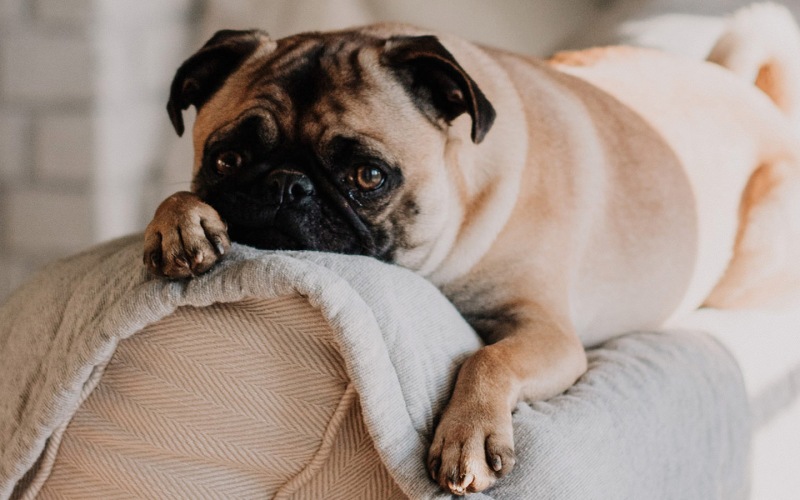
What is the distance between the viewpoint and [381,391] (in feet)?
3.61

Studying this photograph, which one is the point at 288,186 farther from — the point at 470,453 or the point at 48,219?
the point at 48,219

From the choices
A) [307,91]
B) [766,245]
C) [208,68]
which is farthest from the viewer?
[766,245]

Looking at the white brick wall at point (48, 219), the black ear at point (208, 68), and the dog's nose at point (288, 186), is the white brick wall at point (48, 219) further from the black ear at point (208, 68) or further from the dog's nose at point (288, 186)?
the dog's nose at point (288, 186)

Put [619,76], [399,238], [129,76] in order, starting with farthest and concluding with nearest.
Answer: [129,76]
[619,76]
[399,238]

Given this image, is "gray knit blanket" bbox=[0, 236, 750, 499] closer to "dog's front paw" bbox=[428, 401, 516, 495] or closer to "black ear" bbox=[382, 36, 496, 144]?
"dog's front paw" bbox=[428, 401, 516, 495]

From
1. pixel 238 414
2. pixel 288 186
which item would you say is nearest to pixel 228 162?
pixel 288 186

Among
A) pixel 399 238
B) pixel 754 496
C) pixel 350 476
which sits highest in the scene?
pixel 399 238

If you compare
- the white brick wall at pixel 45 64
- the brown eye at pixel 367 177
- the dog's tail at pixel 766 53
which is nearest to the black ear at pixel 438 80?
the brown eye at pixel 367 177

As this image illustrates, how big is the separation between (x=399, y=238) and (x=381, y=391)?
1.65 feet

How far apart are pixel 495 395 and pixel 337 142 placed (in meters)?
0.55

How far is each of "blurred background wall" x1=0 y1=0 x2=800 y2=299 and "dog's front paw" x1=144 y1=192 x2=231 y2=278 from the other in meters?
2.10

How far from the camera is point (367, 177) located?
1470mm

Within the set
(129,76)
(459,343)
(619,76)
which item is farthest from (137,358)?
(129,76)

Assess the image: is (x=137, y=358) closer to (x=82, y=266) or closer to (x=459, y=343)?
(x=82, y=266)
